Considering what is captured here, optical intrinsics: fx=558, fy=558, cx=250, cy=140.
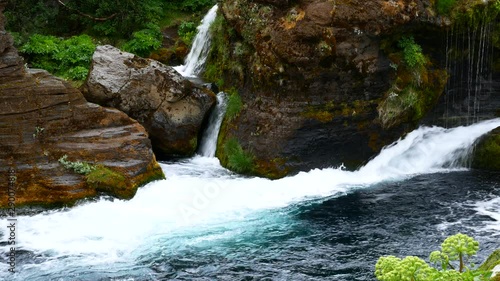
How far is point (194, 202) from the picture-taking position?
12664mm

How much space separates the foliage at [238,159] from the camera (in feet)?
48.2

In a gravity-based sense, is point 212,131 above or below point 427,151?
above

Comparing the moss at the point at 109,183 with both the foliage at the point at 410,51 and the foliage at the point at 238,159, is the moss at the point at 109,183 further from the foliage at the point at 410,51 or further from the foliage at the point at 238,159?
the foliage at the point at 410,51

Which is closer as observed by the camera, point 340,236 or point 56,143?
point 340,236

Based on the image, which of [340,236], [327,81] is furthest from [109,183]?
[327,81]

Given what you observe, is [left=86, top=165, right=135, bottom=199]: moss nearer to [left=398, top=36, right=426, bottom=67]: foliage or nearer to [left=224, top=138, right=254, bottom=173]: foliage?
[left=224, top=138, right=254, bottom=173]: foliage

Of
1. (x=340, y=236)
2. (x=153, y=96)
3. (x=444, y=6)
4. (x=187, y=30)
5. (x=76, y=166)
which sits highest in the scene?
(x=444, y=6)

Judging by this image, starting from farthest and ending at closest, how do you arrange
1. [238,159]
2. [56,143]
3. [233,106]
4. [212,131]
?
1. [212,131]
2. [233,106]
3. [238,159]
4. [56,143]

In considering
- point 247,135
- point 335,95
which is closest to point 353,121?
point 335,95

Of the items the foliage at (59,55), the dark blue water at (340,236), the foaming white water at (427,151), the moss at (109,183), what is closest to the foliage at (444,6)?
the foaming white water at (427,151)

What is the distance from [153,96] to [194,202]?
3.94 m

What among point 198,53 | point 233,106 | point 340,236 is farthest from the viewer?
point 198,53

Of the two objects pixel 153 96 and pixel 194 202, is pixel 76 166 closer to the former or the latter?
pixel 194 202

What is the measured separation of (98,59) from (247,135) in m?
4.47
